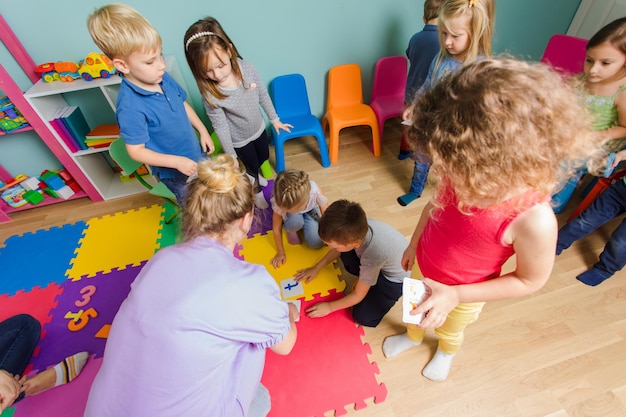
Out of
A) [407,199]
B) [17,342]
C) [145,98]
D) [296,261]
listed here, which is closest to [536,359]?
[407,199]

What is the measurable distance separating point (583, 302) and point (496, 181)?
157cm

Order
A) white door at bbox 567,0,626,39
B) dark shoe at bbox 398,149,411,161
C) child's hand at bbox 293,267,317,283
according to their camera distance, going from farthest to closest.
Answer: dark shoe at bbox 398,149,411,161
white door at bbox 567,0,626,39
child's hand at bbox 293,267,317,283

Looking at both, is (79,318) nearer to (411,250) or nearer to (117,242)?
(117,242)

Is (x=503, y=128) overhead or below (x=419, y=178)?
overhead

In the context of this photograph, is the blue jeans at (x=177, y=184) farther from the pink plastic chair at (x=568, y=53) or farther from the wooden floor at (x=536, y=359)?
the pink plastic chair at (x=568, y=53)

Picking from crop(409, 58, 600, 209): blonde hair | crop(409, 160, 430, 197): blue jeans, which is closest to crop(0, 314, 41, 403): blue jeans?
crop(409, 58, 600, 209): blonde hair

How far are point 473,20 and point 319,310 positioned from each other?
5.47 feet

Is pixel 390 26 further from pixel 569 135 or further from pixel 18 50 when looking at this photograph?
pixel 18 50

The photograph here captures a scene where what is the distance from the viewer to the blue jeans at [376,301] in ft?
4.74

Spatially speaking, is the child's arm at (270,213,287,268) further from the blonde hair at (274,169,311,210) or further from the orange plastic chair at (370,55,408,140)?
the orange plastic chair at (370,55,408,140)

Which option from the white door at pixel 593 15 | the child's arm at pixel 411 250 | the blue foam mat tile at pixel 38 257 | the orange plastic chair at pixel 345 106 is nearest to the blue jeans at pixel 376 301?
the child's arm at pixel 411 250

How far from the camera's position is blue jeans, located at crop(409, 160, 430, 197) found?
2148 millimetres

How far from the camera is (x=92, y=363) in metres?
1.56

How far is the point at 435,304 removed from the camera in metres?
0.86
